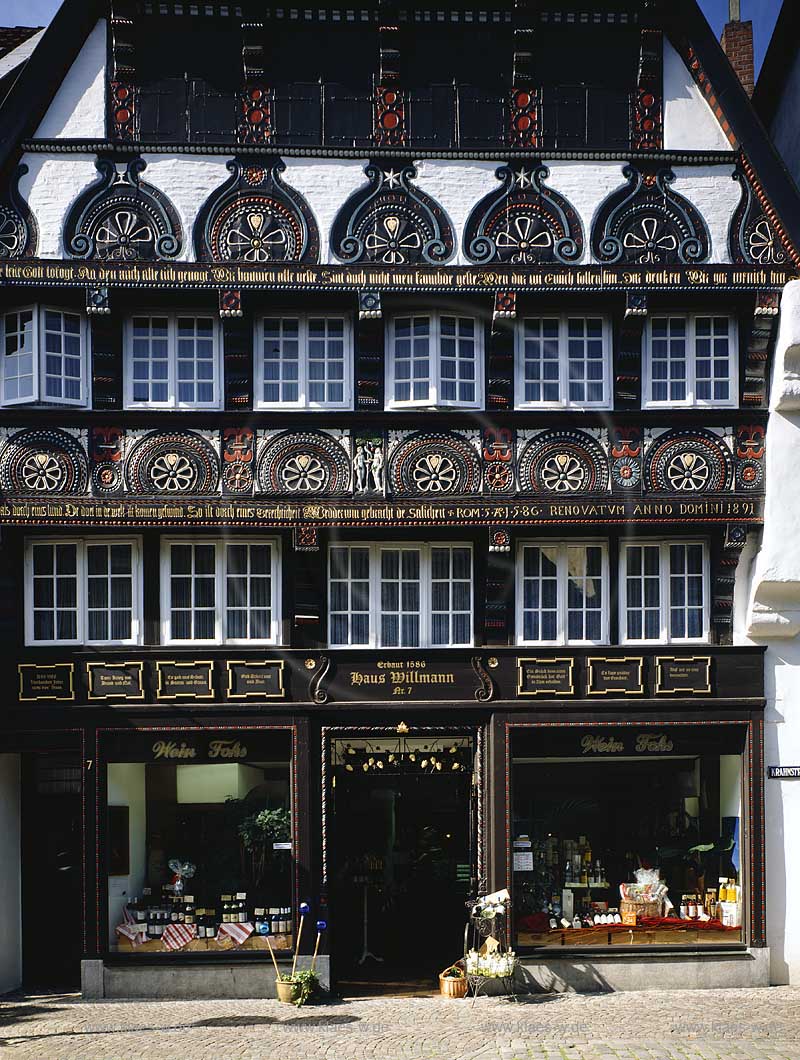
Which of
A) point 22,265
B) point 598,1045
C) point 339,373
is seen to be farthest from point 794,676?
point 22,265

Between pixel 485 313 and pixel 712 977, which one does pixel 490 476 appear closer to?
pixel 485 313

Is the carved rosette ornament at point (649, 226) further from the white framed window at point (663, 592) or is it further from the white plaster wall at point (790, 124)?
the white framed window at point (663, 592)

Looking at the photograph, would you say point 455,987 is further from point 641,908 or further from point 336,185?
point 336,185

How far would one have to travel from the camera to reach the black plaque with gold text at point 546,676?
1781cm

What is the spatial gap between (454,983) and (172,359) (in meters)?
8.91

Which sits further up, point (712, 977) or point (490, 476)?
point (490, 476)

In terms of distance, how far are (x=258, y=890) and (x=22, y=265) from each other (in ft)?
28.5

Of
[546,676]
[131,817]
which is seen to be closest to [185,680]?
[131,817]

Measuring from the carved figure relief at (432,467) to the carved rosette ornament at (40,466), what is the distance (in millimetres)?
4119

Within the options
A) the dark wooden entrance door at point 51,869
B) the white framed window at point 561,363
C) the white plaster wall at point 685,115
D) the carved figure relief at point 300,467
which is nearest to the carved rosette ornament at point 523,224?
the white framed window at point 561,363

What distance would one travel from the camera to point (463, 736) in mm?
17938

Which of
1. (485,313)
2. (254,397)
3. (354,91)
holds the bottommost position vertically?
(254,397)

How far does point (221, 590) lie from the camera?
1792 cm

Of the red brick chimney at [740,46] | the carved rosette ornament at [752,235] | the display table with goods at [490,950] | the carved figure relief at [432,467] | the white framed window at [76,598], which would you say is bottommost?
the display table with goods at [490,950]
